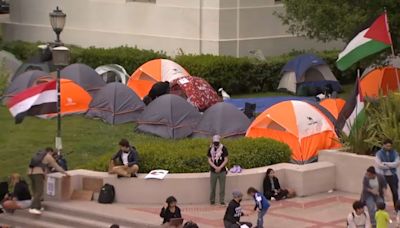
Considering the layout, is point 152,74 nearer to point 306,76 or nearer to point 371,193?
point 306,76

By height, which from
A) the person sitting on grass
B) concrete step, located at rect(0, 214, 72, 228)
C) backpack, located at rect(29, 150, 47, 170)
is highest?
backpack, located at rect(29, 150, 47, 170)

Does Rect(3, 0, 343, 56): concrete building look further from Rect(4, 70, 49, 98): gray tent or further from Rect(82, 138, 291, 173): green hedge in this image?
Rect(82, 138, 291, 173): green hedge

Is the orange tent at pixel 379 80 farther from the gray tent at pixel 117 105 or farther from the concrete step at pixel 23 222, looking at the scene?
the concrete step at pixel 23 222

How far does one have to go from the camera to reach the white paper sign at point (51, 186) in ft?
81.0

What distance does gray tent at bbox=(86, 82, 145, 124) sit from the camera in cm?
3366

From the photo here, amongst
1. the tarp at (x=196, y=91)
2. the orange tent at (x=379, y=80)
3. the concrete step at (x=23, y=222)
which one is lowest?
the concrete step at (x=23, y=222)

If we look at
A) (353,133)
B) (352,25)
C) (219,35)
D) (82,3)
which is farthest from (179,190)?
(82,3)

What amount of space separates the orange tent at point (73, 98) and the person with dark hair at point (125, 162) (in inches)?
402

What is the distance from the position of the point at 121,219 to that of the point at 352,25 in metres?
11.4

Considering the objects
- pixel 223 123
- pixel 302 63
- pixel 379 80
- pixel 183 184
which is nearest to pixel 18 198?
pixel 183 184

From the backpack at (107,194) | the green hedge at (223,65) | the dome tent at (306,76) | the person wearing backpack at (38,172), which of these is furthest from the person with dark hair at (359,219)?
the dome tent at (306,76)

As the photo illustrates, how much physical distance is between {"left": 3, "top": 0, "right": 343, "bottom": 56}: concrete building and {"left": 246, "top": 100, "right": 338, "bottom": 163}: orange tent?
12.0 meters

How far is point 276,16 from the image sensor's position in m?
41.5

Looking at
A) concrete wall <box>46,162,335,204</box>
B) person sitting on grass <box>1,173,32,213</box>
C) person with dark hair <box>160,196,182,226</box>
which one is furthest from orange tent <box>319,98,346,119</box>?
person with dark hair <box>160,196,182,226</box>
